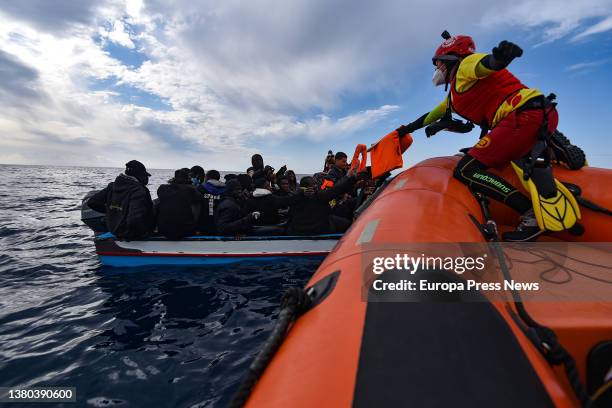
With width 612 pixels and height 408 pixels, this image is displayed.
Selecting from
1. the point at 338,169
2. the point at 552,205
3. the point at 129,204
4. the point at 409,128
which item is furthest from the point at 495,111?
the point at 129,204

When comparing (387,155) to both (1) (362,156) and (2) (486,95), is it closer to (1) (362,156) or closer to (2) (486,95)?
(1) (362,156)

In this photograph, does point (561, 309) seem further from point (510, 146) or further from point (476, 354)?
point (510, 146)

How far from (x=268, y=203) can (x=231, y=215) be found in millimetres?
912

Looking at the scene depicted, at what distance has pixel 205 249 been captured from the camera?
6484mm

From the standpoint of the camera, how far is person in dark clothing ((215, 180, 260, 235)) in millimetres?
6473

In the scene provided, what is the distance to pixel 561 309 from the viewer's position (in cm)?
167

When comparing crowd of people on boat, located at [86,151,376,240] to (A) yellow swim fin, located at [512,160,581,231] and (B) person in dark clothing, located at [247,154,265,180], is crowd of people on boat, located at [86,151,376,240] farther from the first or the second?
(A) yellow swim fin, located at [512,160,581,231]

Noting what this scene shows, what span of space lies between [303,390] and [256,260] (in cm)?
591

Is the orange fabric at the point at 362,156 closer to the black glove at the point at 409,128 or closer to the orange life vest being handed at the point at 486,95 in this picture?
the black glove at the point at 409,128

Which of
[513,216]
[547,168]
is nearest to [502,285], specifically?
[547,168]

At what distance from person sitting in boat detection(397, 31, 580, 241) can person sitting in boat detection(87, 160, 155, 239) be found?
578 cm

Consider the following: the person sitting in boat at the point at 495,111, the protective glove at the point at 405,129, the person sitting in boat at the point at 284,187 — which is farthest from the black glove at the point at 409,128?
the person sitting in boat at the point at 284,187

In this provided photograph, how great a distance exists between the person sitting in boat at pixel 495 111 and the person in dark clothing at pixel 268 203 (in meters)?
3.71

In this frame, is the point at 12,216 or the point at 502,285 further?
the point at 12,216
